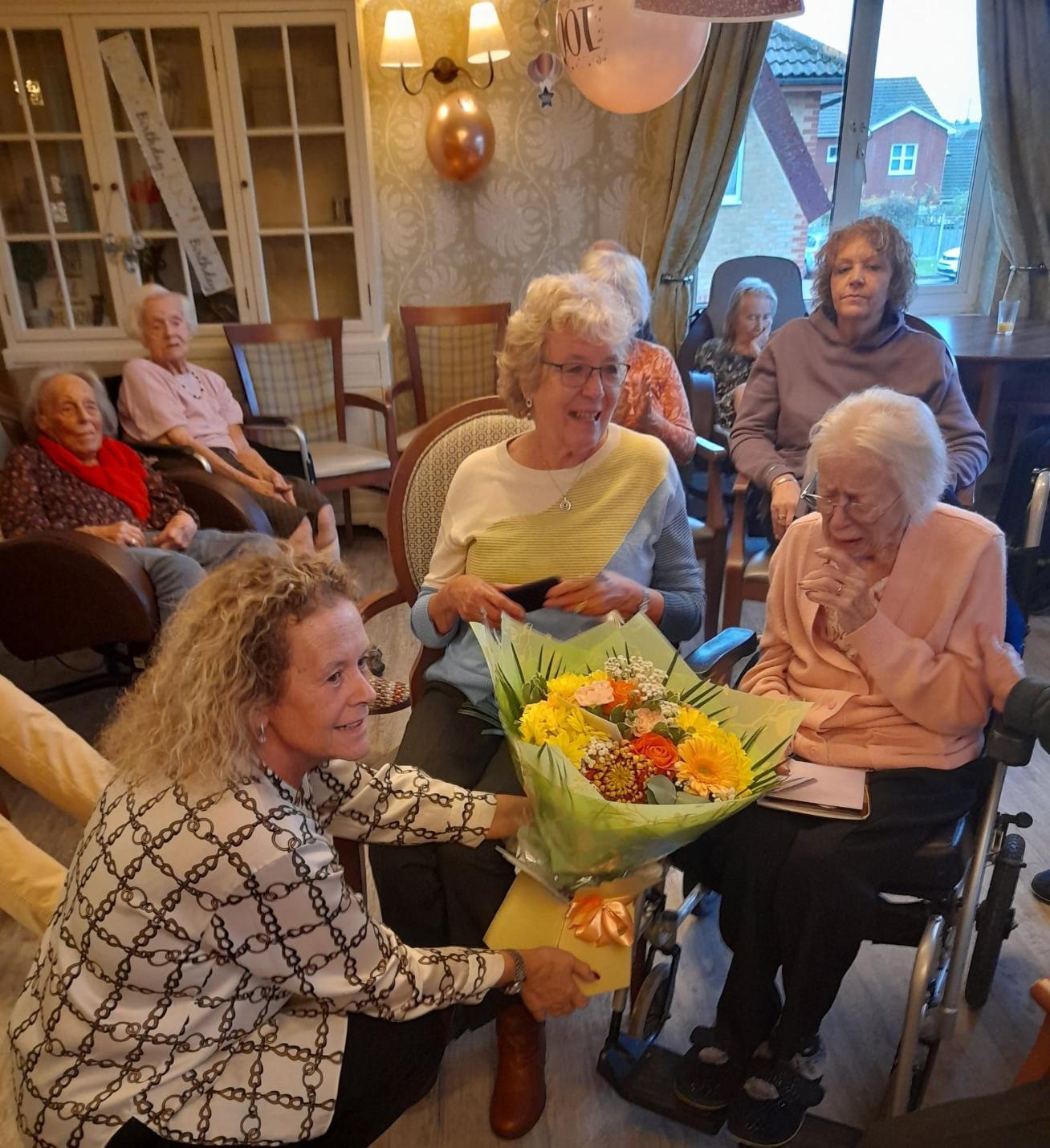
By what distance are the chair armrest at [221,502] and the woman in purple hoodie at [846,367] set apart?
154 centimetres

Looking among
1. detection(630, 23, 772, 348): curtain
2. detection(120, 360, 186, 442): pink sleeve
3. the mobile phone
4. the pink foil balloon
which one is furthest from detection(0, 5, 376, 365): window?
the mobile phone

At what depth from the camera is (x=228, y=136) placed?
12.2 feet

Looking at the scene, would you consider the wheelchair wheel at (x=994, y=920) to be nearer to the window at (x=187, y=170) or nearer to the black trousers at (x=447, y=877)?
the black trousers at (x=447, y=877)

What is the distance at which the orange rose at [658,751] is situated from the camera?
1147 millimetres

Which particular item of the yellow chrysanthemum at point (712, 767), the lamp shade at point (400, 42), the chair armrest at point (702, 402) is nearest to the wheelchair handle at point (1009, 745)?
the yellow chrysanthemum at point (712, 767)

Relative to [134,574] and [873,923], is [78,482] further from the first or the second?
[873,923]

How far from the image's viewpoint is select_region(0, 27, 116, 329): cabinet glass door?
11.9 feet

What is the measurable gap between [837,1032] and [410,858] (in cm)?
89

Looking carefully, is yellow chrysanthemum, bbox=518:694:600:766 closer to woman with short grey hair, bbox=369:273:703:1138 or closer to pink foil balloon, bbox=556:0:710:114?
woman with short grey hair, bbox=369:273:703:1138

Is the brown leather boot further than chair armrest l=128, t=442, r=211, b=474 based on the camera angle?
No

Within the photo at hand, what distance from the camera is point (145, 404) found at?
324 cm

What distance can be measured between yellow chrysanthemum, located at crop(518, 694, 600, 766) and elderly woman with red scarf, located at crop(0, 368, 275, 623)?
58.3 inches

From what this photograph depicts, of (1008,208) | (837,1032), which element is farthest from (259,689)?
(1008,208)

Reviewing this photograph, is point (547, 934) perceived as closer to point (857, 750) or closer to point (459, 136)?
point (857, 750)
